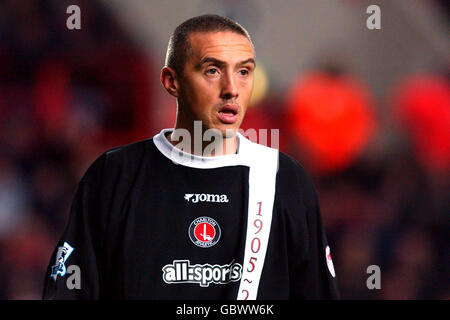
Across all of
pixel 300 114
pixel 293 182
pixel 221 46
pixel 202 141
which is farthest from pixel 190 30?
pixel 300 114

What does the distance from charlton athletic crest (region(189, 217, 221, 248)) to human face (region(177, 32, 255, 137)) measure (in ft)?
0.98

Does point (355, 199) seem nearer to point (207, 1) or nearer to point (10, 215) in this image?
point (207, 1)

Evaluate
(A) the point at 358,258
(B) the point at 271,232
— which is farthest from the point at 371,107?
(B) the point at 271,232

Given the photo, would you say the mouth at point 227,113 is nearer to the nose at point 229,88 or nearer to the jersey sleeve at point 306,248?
the nose at point 229,88

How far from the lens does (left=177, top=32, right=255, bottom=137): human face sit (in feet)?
7.32

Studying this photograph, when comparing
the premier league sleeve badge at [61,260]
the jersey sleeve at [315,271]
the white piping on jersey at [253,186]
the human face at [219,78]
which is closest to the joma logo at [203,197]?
the white piping on jersey at [253,186]

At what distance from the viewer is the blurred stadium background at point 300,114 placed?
455cm

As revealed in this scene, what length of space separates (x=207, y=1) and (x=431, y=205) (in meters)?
2.12

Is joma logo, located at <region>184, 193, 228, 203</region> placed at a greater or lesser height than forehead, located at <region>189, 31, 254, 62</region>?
lesser

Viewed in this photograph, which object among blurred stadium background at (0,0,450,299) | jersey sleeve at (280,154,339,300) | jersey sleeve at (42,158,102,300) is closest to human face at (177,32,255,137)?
jersey sleeve at (280,154,339,300)

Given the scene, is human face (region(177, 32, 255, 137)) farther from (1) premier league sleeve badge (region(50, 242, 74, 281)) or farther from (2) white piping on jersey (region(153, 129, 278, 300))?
(1) premier league sleeve badge (region(50, 242, 74, 281))

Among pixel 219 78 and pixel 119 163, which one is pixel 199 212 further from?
pixel 219 78

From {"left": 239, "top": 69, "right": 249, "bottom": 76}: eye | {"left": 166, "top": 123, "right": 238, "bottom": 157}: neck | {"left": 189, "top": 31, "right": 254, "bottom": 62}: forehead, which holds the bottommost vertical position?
{"left": 166, "top": 123, "right": 238, "bottom": 157}: neck

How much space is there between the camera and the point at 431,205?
15.7 feet
